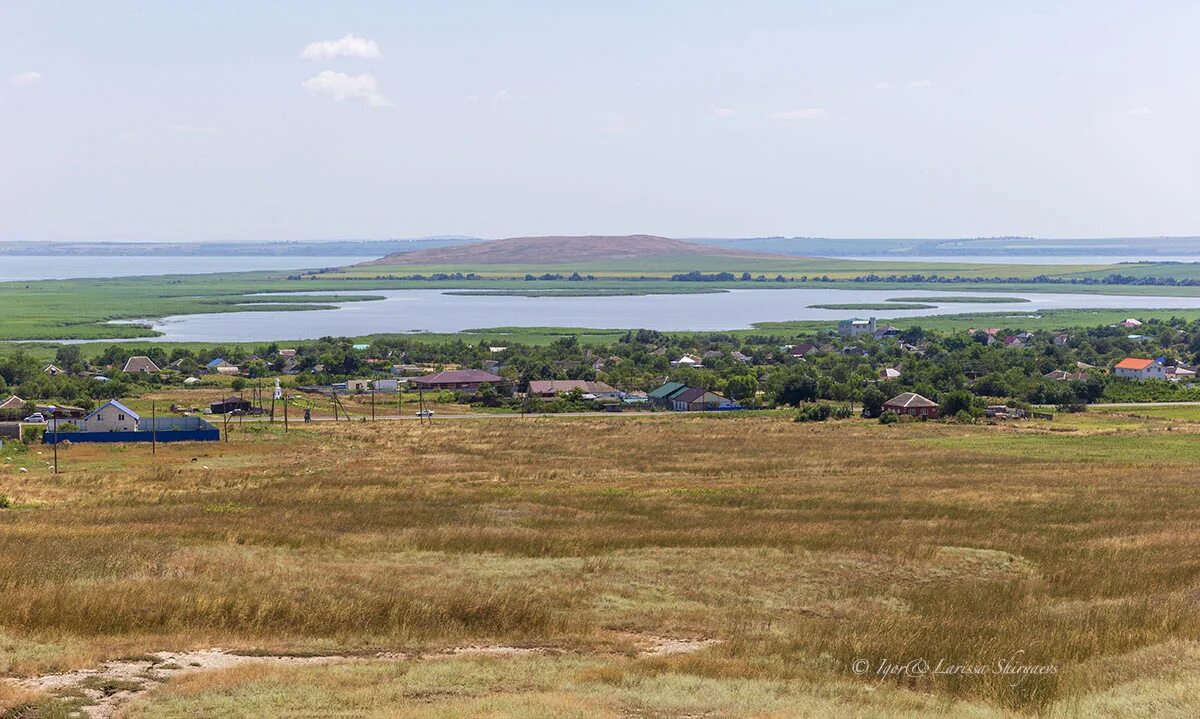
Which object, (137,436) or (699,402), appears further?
(699,402)

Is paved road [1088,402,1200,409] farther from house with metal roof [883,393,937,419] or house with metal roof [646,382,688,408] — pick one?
house with metal roof [646,382,688,408]

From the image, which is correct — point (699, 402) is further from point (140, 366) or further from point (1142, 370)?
point (140, 366)

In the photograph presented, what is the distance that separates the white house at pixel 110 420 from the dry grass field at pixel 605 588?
855 cm

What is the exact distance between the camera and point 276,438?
169 feet

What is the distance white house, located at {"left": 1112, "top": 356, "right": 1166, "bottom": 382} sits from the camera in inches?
3206

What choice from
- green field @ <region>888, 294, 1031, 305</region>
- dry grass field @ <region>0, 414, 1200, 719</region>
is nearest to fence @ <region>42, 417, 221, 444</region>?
dry grass field @ <region>0, 414, 1200, 719</region>

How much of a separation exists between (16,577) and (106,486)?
16.7 metres

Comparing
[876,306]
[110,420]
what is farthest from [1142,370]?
[876,306]

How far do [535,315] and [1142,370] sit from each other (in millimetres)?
91740

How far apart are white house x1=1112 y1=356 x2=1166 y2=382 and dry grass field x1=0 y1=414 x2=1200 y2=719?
4270 cm

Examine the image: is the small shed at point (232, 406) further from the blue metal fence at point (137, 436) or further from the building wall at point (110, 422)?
the blue metal fence at point (137, 436)

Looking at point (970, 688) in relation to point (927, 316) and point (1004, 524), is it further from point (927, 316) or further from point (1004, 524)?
point (927, 316)

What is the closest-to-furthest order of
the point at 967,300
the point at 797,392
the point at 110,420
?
1. the point at 110,420
2. the point at 797,392
3. the point at 967,300

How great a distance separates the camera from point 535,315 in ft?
534
